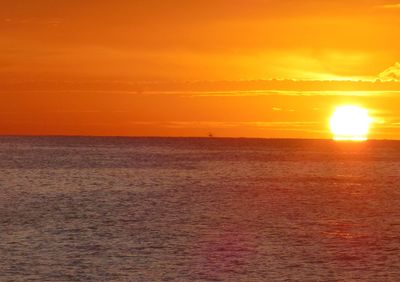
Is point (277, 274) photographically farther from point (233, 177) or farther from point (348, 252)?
point (233, 177)

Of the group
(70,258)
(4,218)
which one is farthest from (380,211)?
(70,258)

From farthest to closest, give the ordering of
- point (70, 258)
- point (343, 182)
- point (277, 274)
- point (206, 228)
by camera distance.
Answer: point (343, 182) → point (206, 228) → point (70, 258) → point (277, 274)

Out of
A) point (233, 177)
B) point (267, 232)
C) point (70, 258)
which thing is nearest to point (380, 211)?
point (267, 232)

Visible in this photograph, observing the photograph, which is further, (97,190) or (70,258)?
(97,190)

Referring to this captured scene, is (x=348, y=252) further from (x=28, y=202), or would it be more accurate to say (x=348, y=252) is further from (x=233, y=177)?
(x=233, y=177)

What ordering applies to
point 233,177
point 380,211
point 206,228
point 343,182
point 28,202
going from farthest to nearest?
point 233,177 → point 343,182 → point 28,202 → point 380,211 → point 206,228

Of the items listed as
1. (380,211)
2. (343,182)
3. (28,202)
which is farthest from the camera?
(343,182)

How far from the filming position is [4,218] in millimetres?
69625

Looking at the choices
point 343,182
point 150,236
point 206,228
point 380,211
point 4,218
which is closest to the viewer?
point 150,236

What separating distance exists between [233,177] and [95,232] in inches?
3011

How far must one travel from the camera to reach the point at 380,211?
3135 inches

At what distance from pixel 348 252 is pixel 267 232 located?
34.9ft

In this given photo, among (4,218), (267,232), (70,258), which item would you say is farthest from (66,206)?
(70,258)

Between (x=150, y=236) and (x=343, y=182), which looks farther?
(x=343, y=182)
